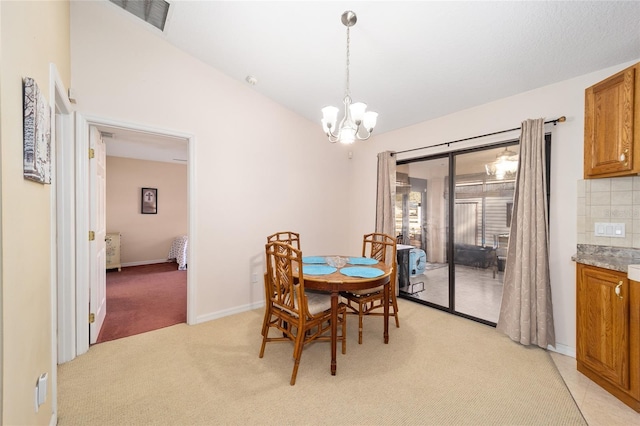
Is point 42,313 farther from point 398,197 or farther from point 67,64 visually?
point 398,197

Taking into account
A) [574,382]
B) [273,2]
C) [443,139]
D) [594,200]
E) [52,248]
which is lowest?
[574,382]

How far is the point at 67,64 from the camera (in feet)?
7.54

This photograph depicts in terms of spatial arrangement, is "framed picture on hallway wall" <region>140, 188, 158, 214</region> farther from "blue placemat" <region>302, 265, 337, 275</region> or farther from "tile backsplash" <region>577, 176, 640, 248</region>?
"tile backsplash" <region>577, 176, 640, 248</region>

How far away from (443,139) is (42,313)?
384cm

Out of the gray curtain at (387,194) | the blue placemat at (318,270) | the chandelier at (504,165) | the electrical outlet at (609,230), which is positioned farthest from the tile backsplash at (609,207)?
the blue placemat at (318,270)

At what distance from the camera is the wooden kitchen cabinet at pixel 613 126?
1896 millimetres

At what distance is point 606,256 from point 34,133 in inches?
149

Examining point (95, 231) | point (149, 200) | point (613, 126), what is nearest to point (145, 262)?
point (149, 200)

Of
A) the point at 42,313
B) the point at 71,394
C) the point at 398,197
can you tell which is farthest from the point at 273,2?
the point at 71,394

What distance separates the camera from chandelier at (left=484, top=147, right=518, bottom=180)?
3.03 m

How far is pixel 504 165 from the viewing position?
3.10 meters

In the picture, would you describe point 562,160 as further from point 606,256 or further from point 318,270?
point 318,270

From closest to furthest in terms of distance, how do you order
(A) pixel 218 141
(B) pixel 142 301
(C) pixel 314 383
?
1. (C) pixel 314 383
2. (A) pixel 218 141
3. (B) pixel 142 301

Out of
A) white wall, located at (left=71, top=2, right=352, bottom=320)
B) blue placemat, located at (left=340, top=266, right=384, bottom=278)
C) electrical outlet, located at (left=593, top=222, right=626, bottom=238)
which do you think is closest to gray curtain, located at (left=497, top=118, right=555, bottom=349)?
electrical outlet, located at (left=593, top=222, right=626, bottom=238)
